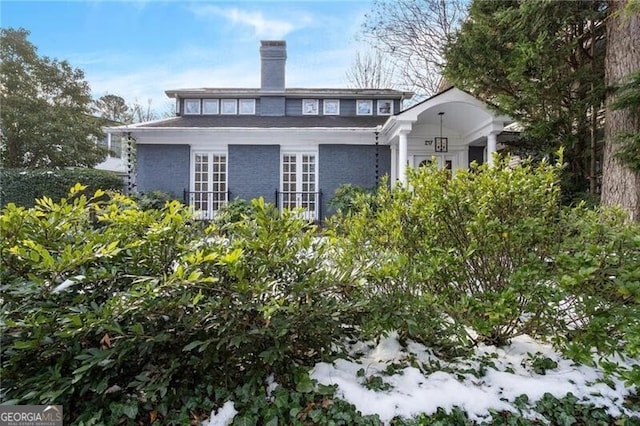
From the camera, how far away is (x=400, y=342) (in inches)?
98.3

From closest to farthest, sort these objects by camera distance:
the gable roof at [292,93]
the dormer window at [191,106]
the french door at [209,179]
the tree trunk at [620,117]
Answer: the tree trunk at [620,117] → the french door at [209,179] → the gable roof at [292,93] → the dormer window at [191,106]

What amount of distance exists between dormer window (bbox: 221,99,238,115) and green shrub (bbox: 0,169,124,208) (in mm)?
4770

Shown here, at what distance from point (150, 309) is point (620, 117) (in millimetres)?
7301

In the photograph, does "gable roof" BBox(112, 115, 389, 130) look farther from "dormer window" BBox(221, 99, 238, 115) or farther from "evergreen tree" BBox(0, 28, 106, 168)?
"evergreen tree" BBox(0, 28, 106, 168)

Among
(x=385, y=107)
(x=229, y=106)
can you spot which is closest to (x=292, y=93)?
(x=229, y=106)

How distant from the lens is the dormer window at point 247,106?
42.8 feet

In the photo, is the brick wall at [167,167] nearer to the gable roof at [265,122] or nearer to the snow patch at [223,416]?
the gable roof at [265,122]

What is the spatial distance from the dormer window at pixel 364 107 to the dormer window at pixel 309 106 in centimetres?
160

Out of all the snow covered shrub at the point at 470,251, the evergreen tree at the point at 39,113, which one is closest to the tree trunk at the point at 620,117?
the snow covered shrub at the point at 470,251

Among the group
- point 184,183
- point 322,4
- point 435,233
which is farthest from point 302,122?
point 435,233

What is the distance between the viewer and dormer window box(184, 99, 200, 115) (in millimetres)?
12961

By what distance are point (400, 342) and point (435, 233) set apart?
2.69 ft

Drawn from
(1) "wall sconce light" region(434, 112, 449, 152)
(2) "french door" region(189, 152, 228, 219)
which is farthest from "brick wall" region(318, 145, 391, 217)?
(2) "french door" region(189, 152, 228, 219)

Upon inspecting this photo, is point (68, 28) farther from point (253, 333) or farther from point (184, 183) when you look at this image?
point (184, 183)
